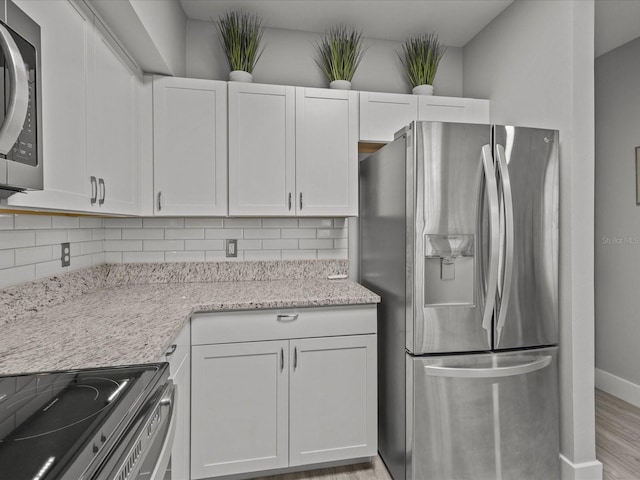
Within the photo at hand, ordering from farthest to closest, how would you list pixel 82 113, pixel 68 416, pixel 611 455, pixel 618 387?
1. pixel 618 387
2. pixel 611 455
3. pixel 82 113
4. pixel 68 416

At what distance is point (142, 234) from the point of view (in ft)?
7.70

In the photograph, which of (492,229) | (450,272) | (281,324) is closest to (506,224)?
(492,229)

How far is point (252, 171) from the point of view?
7.18ft

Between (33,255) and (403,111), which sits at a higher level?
(403,111)

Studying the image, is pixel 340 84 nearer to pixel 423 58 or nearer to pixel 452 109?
pixel 423 58

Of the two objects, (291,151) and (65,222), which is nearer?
(65,222)

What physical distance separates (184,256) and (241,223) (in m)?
0.43

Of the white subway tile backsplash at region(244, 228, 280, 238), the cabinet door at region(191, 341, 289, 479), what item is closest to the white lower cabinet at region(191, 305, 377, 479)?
the cabinet door at region(191, 341, 289, 479)

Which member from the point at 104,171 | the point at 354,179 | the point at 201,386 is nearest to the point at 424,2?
the point at 354,179

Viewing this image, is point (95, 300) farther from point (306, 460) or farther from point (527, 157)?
point (527, 157)

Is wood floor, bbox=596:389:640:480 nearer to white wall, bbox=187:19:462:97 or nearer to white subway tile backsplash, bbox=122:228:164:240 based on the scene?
white wall, bbox=187:19:462:97

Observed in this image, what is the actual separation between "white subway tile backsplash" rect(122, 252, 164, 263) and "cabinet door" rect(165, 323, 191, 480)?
832mm

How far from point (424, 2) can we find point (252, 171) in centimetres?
153

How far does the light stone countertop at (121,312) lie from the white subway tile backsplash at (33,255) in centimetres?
12
